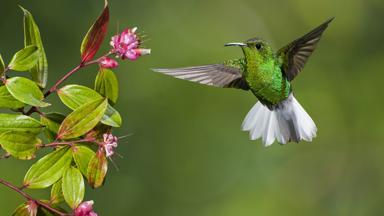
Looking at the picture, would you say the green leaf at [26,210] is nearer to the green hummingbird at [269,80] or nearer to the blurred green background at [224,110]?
the green hummingbird at [269,80]

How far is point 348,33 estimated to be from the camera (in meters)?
7.09

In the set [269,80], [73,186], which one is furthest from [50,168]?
[269,80]

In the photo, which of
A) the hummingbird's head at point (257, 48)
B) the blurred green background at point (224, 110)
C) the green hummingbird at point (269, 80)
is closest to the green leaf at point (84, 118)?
the green hummingbird at point (269, 80)

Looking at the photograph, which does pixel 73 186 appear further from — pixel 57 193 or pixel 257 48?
pixel 257 48

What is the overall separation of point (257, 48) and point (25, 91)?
1.35m

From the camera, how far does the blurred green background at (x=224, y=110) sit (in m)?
5.98

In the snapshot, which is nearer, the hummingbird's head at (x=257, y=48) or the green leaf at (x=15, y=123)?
the green leaf at (x=15, y=123)

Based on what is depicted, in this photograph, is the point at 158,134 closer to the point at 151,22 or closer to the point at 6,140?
the point at 151,22

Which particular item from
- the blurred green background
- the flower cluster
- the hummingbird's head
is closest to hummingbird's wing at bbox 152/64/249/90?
the hummingbird's head

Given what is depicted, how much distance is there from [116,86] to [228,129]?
4.65 m

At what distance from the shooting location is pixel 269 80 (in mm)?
3066

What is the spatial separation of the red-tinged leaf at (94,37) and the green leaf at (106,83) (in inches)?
2.3

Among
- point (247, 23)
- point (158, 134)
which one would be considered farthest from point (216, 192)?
point (247, 23)

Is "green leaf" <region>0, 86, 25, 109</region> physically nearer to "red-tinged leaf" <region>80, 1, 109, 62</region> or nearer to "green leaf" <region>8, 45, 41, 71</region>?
"green leaf" <region>8, 45, 41, 71</region>
